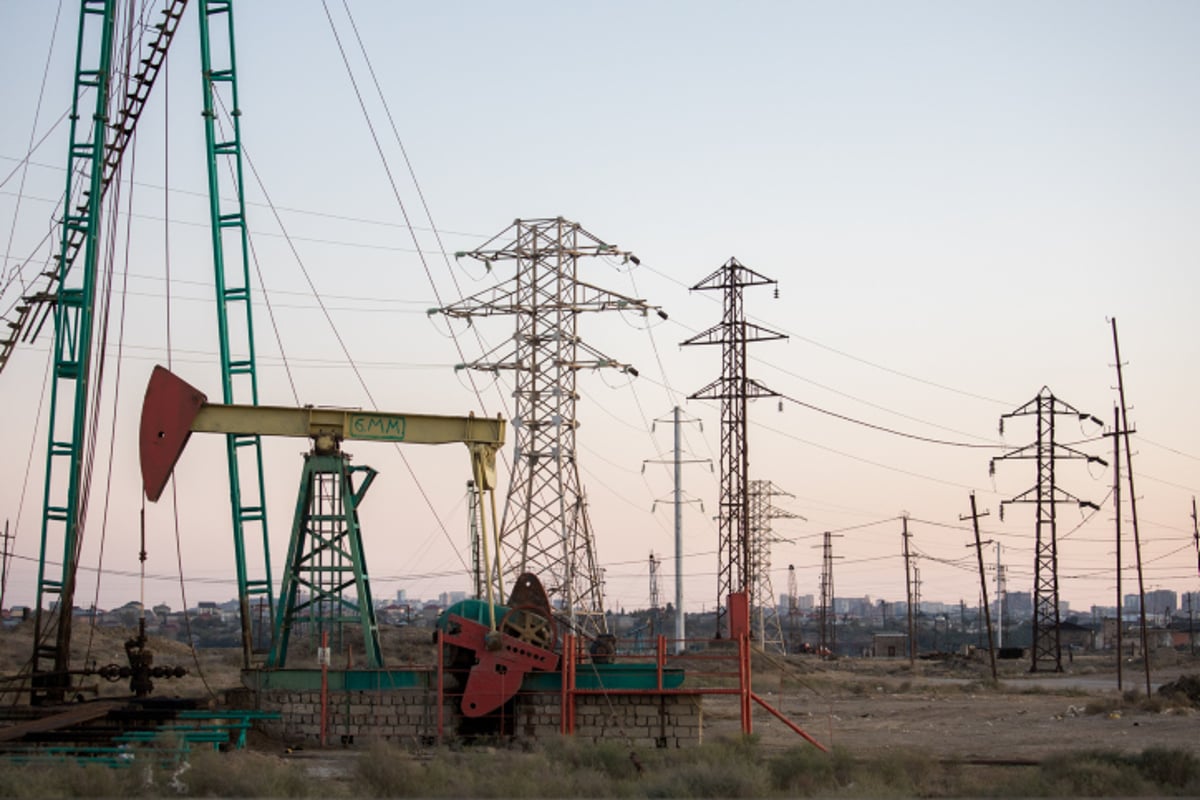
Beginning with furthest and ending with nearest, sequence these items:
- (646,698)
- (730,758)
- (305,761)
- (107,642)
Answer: (107,642) → (646,698) → (305,761) → (730,758)

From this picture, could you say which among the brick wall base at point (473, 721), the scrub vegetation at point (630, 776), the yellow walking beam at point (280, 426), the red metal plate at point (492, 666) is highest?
the yellow walking beam at point (280, 426)

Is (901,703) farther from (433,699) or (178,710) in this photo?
(178,710)

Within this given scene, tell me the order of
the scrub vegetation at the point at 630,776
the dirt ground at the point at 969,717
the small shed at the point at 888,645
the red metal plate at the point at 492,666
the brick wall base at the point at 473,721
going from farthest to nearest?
the small shed at the point at 888,645
the dirt ground at the point at 969,717
the red metal plate at the point at 492,666
the brick wall base at the point at 473,721
the scrub vegetation at the point at 630,776

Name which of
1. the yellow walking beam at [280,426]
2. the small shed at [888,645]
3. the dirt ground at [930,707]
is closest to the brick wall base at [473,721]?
the dirt ground at [930,707]

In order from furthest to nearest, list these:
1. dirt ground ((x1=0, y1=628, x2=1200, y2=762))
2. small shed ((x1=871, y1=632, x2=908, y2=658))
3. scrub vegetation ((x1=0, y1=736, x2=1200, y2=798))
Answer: small shed ((x1=871, y1=632, x2=908, y2=658)), dirt ground ((x1=0, y1=628, x2=1200, y2=762)), scrub vegetation ((x1=0, y1=736, x2=1200, y2=798))

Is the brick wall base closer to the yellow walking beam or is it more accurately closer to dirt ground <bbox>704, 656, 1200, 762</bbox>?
dirt ground <bbox>704, 656, 1200, 762</bbox>

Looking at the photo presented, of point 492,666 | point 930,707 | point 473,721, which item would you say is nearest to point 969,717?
point 930,707

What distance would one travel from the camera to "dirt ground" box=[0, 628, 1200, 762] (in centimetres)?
2072

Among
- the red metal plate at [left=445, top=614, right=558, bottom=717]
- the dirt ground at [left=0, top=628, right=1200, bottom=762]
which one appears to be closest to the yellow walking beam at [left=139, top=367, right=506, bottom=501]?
the red metal plate at [left=445, top=614, right=558, bottom=717]

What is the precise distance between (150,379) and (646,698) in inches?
362

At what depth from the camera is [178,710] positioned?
19.6 metres

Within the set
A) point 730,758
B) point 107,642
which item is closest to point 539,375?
point 730,758

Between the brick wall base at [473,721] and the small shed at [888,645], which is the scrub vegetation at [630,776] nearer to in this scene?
the brick wall base at [473,721]

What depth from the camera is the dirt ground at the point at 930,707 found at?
20.7 metres
